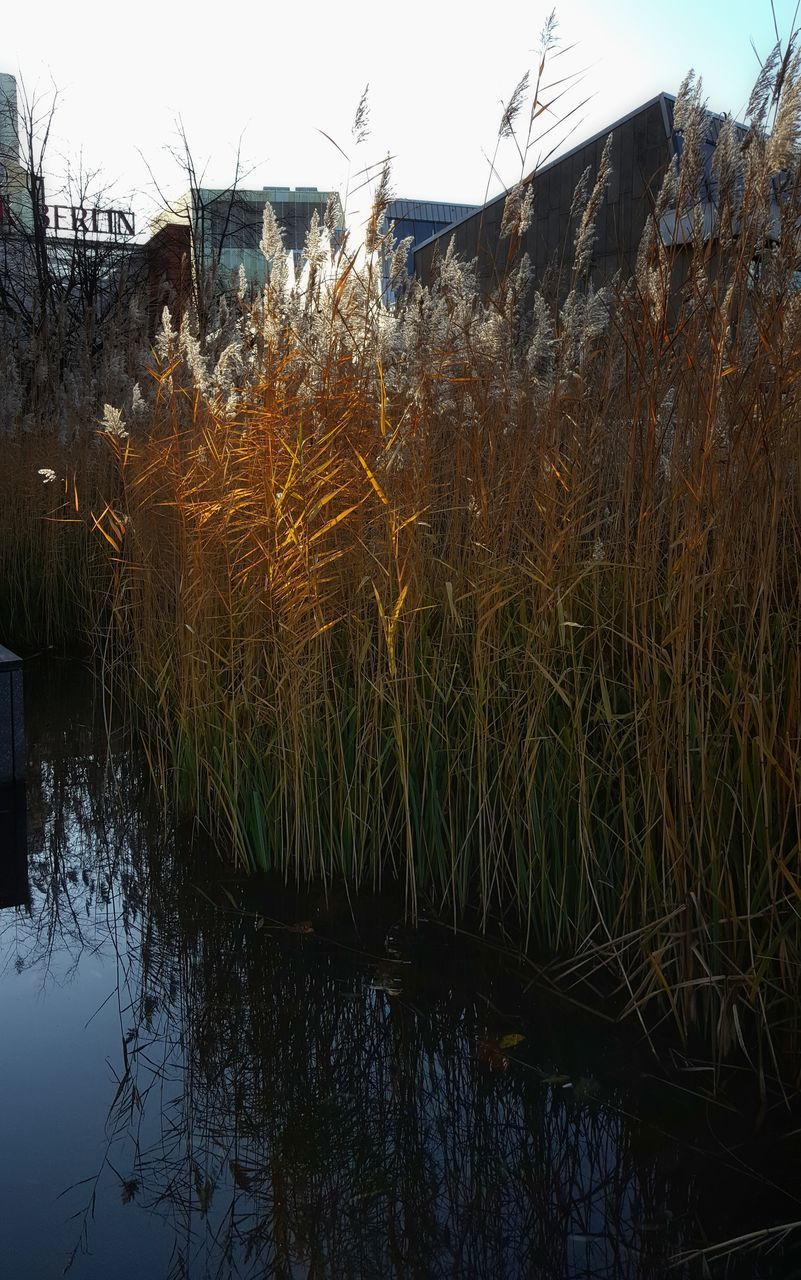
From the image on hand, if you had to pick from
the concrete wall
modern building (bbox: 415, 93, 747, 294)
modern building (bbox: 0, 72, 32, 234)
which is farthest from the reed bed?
modern building (bbox: 0, 72, 32, 234)

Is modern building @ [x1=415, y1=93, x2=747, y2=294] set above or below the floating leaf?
above

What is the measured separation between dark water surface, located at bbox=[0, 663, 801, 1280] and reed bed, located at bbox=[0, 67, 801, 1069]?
20 cm

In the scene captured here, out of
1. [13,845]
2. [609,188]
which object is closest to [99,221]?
[609,188]

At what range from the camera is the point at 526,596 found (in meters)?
2.52

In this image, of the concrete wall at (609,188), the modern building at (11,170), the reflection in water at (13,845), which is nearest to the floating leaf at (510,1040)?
the reflection in water at (13,845)

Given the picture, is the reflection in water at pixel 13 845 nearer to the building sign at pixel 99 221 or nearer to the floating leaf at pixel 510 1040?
the floating leaf at pixel 510 1040

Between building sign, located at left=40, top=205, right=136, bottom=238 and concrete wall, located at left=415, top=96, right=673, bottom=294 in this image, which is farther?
building sign, located at left=40, top=205, right=136, bottom=238

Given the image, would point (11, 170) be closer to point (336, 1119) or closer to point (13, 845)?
point (13, 845)

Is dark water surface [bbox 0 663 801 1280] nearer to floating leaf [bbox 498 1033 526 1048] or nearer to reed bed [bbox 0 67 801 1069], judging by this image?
floating leaf [bbox 498 1033 526 1048]

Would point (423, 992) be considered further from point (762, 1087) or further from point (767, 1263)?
point (767, 1263)

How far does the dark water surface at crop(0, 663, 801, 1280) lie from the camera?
1596mm

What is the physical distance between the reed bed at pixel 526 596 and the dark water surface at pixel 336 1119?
20cm

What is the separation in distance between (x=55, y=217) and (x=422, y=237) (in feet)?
54.6

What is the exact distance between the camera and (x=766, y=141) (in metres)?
1.85
